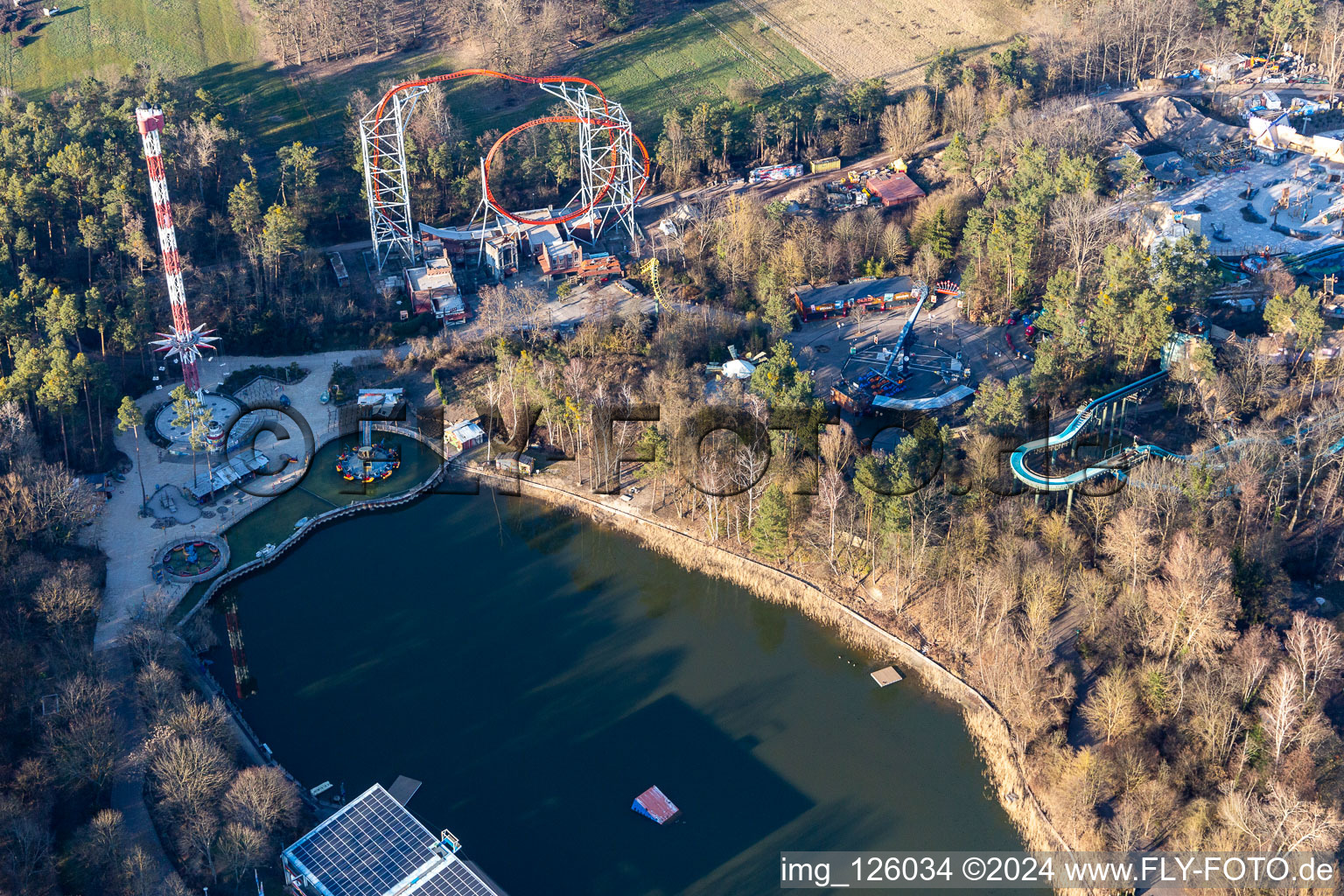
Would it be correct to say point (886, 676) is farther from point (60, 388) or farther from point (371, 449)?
point (60, 388)

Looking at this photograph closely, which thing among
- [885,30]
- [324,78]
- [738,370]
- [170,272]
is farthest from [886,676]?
[885,30]

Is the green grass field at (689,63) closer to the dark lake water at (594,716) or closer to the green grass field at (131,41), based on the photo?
the green grass field at (131,41)

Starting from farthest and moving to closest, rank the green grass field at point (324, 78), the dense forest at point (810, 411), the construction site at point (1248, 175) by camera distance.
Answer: the green grass field at point (324, 78)
the construction site at point (1248, 175)
the dense forest at point (810, 411)

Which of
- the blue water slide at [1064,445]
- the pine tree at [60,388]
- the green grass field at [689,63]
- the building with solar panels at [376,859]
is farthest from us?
the green grass field at [689,63]

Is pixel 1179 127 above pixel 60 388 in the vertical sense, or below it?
above

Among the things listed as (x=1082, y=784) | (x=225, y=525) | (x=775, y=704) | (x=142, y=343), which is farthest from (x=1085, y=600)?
(x=142, y=343)

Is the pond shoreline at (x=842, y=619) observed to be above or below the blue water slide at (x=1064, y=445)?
below

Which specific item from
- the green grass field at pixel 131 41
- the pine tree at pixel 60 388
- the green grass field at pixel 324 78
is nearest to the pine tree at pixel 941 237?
the green grass field at pixel 324 78

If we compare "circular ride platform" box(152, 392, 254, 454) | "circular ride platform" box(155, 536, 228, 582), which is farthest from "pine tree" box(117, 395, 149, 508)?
"circular ride platform" box(155, 536, 228, 582)
